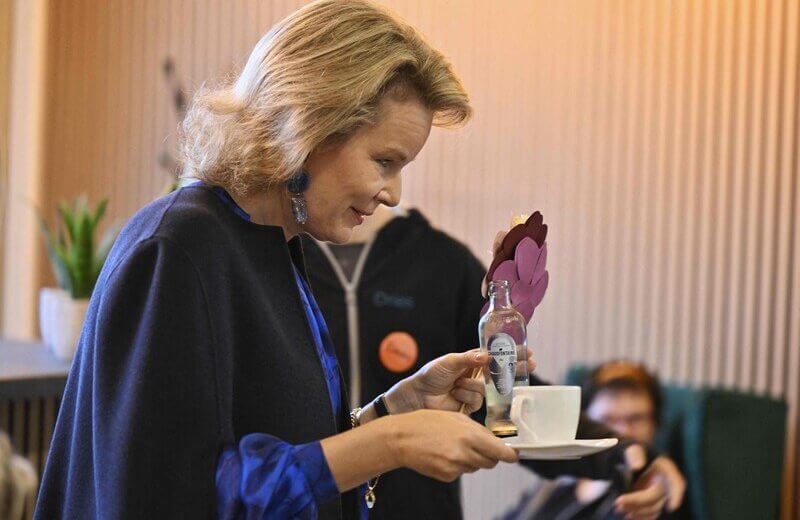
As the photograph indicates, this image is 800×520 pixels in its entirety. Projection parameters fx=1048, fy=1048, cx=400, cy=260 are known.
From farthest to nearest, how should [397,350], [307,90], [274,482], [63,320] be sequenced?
[63,320], [397,350], [307,90], [274,482]

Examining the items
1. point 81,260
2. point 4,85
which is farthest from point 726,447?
point 4,85

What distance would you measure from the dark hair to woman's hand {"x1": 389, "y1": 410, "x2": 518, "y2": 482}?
1.89 meters

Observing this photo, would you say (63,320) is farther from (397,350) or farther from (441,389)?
(441,389)

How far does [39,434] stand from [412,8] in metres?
1.62

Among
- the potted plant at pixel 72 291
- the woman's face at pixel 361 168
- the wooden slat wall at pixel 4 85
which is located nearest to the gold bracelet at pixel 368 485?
the woman's face at pixel 361 168

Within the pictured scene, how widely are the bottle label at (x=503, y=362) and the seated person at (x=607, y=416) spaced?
→ 161 centimetres

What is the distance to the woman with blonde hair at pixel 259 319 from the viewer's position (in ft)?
3.26

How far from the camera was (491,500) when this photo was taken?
3.11 metres

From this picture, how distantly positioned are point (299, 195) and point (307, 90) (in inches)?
4.9

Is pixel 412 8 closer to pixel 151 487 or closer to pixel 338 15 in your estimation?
pixel 338 15

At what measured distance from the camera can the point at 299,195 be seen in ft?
3.80

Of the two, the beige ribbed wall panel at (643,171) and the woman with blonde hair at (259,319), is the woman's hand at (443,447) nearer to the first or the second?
the woman with blonde hair at (259,319)

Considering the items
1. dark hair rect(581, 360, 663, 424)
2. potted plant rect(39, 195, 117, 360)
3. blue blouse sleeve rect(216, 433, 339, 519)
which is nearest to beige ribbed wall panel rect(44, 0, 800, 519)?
dark hair rect(581, 360, 663, 424)

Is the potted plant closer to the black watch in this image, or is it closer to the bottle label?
the black watch
